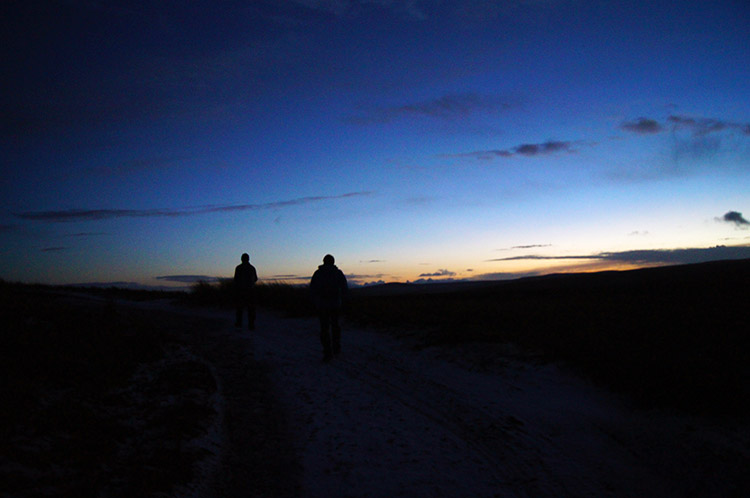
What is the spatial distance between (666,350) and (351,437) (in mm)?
6116

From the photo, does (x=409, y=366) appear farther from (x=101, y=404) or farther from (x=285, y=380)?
(x=101, y=404)

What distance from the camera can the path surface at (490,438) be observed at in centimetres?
452

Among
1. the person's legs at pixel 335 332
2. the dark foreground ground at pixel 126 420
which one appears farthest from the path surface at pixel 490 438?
the person's legs at pixel 335 332

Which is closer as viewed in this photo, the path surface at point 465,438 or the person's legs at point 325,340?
the path surface at point 465,438

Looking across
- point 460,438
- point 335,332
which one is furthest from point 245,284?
point 460,438

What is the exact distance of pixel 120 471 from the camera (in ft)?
13.9

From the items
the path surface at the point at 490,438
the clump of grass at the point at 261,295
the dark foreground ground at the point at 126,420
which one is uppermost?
the clump of grass at the point at 261,295

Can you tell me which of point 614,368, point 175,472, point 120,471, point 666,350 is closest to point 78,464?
point 120,471

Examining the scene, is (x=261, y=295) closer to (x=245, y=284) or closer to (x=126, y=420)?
(x=245, y=284)

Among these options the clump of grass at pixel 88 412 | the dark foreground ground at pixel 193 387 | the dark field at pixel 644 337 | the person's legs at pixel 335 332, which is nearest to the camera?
the clump of grass at pixel 88 412

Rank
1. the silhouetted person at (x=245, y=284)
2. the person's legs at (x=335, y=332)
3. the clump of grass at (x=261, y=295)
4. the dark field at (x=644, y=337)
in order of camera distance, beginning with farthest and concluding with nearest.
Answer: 1. the clump of grass at (x=261, y=295)
2. the silhouetted person at (x=245, y=284)
3. the person's legs at (x=335, y=332)
4. the dark field at (x=644, y=337)

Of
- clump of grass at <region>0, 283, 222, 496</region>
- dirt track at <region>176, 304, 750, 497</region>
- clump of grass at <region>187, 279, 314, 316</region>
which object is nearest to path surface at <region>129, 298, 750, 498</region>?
dirt track at <region>176, 304, 750, 497</region>

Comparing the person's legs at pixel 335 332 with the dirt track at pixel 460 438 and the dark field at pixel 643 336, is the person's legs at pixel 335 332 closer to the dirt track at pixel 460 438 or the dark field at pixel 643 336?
the dirt track at pixel 460 438

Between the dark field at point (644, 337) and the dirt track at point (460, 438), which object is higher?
the dark field at point (644, 337)
